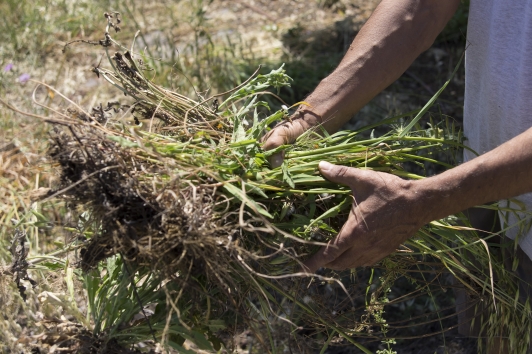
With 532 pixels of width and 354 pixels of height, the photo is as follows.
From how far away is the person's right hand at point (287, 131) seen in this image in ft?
4.54

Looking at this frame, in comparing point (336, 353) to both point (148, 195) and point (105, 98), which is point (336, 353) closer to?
point (148, 195)

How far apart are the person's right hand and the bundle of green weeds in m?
0.02

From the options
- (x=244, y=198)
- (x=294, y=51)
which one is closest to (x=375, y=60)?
(x=244, y=198)

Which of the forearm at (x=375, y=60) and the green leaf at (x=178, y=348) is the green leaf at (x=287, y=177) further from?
the green leaf at (x=178, y=348)

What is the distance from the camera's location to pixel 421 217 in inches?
50.5

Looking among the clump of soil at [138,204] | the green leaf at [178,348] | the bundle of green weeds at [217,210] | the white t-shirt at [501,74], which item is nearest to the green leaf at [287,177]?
the bundle of green weeds at [217,210]

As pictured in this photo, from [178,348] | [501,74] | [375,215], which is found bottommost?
[178,348]

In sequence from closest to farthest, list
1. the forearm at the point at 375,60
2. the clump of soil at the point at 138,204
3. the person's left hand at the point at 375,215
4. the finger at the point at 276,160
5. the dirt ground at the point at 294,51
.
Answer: the clump of soil at the point at 138,204
the person's left hand at the point at 375,215
the finger at the point at 276,160
the forearm at the point at 375,60
the dirt ground at the point at 294,51

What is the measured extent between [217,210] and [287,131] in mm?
300

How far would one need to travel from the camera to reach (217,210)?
1282 millimetres

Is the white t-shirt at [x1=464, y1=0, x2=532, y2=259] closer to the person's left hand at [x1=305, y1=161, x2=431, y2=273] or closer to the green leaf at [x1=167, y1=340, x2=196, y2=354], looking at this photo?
the person's left hand at [x1=305, y1=161, x2=431, y2=273]

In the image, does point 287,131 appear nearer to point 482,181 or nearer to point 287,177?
point 287,177

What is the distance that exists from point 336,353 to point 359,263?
1.02 meters

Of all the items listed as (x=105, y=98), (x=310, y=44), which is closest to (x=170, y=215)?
(x=105, y=98)
